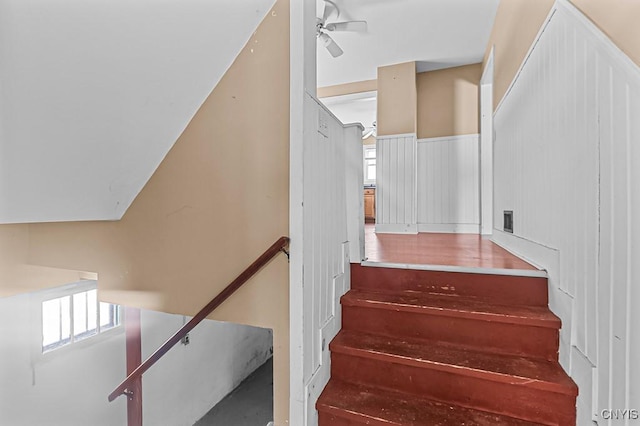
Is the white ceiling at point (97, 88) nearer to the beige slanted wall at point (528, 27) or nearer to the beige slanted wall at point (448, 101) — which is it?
the beige slanted wall at point (528, 27)

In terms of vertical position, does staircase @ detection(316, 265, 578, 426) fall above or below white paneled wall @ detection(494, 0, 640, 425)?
below

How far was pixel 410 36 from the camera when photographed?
136 inches

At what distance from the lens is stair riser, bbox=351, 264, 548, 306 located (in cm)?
167

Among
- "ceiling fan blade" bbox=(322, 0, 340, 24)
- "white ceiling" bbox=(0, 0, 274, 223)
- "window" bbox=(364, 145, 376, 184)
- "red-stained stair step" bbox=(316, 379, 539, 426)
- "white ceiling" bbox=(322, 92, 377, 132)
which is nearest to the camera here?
"white ceiling" bbox=(0, 0, 274, 223)

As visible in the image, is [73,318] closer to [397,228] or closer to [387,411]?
[387,411]

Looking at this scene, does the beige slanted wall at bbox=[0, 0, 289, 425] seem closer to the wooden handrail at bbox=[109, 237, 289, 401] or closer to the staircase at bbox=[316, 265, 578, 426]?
the wooden handrail at bbox=[109, 237, 289, 401]

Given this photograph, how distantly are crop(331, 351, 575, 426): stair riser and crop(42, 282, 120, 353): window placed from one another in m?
2.60

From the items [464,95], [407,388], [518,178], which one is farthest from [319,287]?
[464,95]

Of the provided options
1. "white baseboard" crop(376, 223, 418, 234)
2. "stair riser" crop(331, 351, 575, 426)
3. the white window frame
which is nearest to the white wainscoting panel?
"white baseboard" crop(376, 223, 418, 234)

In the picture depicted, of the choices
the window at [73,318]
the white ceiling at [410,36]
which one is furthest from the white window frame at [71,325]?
the white ceiling at [410,36]

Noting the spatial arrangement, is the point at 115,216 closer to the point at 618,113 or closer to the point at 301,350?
the point at 301,350

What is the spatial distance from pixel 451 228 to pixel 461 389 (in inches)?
125

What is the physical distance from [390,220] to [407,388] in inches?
116

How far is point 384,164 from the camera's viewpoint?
14.1ft
